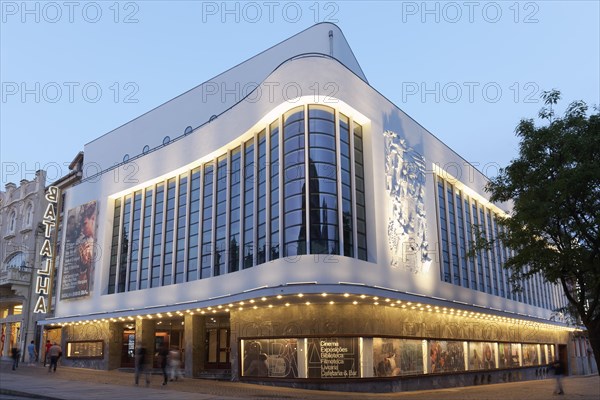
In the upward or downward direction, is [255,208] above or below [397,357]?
above

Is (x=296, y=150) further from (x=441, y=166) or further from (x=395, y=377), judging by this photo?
(x=441, y=166)

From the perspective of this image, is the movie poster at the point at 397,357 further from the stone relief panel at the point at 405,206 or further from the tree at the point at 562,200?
the tree at the point at 562,200

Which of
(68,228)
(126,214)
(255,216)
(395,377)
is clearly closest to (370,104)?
(255,216)

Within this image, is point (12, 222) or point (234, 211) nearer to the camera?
point (234, 211)

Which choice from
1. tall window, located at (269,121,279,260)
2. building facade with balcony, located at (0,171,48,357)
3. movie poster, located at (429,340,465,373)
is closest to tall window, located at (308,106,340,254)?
tall window, located at (269,121,279,260)

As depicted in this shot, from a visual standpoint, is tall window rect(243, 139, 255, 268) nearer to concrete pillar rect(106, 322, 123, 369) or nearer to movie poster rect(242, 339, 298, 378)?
movie poster rect(242, 339, 298, 378)

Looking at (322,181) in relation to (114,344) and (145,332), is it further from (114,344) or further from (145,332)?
(114,344)

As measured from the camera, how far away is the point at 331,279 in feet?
76.8

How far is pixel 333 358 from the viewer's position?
23.3 meters

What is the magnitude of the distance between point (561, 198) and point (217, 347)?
798 inches

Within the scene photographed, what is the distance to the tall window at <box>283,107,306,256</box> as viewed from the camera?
2473 cm

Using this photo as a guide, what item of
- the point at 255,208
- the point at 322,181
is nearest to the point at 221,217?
the point at 255,208

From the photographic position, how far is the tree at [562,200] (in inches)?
827

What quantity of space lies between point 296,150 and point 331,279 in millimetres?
6418
